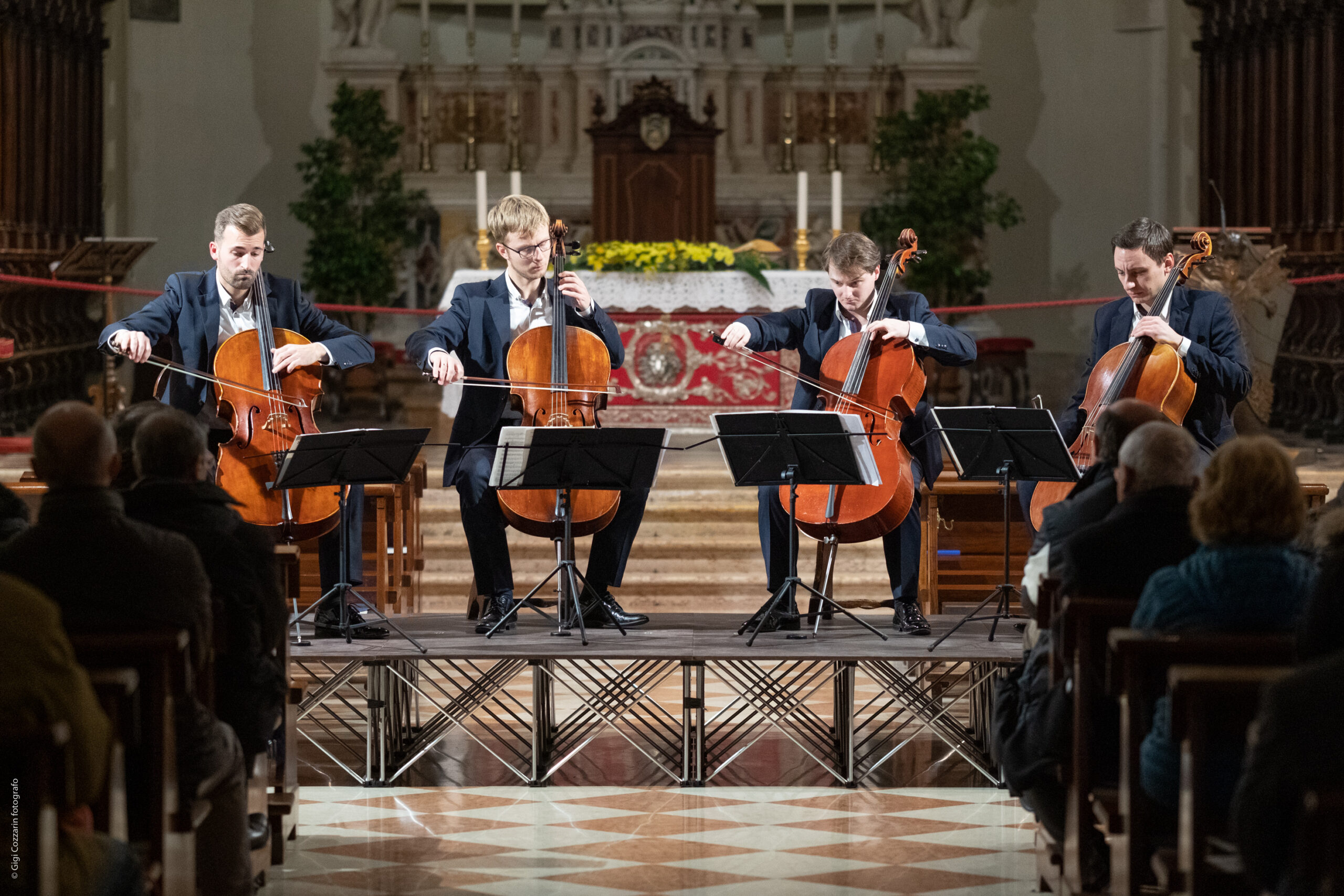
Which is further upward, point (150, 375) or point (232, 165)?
point (232, 165)

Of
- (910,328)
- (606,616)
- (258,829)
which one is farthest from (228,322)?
(910,328)

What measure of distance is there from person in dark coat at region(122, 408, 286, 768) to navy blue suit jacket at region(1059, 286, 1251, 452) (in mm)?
2701

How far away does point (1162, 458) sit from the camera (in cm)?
345

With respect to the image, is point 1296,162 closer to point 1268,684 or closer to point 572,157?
point 572,157

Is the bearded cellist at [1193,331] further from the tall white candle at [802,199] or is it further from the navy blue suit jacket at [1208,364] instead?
the tall white candle at [802,199]

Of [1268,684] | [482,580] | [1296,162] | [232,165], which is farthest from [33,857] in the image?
[232,165]

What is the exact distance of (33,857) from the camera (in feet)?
8.19

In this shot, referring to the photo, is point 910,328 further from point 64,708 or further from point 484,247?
point 484,247

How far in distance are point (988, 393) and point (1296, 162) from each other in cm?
263

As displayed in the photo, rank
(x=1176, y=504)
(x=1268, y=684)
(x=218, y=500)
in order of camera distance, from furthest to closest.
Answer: (x=218, y=500) → (x=1176, y=504) → (x=1268, y=684)

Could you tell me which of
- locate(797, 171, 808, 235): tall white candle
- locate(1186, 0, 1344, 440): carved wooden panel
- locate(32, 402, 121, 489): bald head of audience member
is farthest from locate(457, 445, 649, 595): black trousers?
locate(1186, 0, 1344, 440): carved wooden panel

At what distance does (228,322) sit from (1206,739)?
12.0ft

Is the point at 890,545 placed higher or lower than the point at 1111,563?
lower

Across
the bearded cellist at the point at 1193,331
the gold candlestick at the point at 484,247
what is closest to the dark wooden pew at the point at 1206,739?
the bearded cellist at the point at 1193,331
